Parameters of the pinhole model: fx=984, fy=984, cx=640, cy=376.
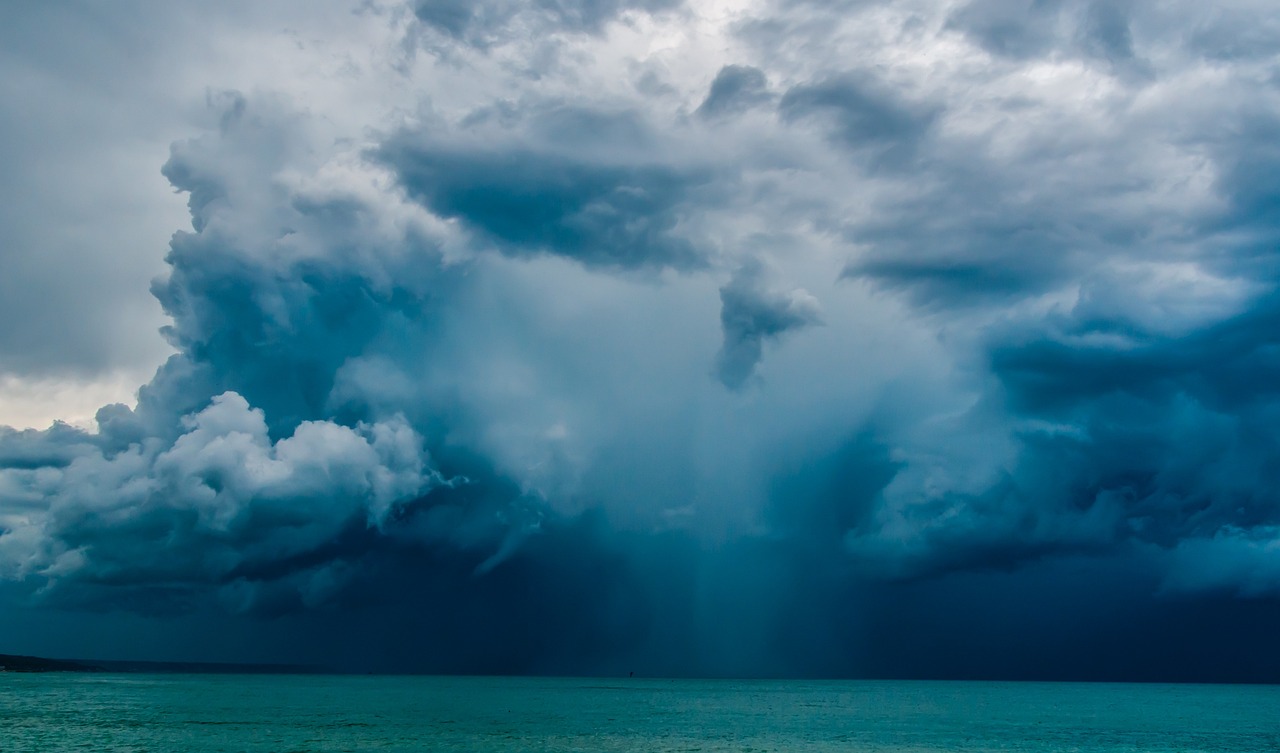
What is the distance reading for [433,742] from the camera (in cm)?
12050

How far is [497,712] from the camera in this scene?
19400 cm

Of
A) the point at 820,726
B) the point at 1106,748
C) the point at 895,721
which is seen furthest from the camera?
the point at 895,721

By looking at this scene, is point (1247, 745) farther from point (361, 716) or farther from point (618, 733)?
point (361, 716)

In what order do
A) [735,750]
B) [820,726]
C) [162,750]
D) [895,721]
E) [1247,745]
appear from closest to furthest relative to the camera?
[162,750], [735,750], [1247,745], [820,726], [895,721]

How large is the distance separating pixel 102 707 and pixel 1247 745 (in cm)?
19989

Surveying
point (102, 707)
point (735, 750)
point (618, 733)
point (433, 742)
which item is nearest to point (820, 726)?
point (618, 733)

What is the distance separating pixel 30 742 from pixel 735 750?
8115cm

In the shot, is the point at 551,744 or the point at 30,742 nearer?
the point at 30,742

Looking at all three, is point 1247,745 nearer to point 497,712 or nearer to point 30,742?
point 497,712

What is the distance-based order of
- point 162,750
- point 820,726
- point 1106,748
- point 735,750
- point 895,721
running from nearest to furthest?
point 162,750, point 735,750, point 1106,748, point 820,726, point 895,721

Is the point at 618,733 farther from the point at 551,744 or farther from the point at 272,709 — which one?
the point at 272,709

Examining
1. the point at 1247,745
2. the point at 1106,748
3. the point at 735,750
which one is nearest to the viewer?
the point at 735,750

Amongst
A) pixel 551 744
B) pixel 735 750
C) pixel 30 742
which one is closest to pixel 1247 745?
pixel 735 750

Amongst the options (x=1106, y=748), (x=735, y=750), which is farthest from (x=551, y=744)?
(x=1106, y=748)
